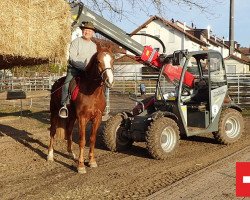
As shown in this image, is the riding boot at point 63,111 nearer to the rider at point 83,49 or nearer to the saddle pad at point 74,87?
the saddle pad at point 74,87

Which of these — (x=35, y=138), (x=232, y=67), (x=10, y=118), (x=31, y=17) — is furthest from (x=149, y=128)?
(x=232, y=67)

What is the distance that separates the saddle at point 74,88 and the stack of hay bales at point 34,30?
1.73ft

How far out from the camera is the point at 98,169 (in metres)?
7.87

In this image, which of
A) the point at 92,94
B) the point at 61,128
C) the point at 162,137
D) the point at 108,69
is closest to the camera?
the point at 108,69

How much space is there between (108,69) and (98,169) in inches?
73.3

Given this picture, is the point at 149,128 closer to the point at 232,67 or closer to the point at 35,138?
the point at 35,138

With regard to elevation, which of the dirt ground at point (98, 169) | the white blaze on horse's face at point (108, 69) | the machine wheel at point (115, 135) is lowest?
the dirt ground at point (98, 169)

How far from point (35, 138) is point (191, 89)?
168 inches

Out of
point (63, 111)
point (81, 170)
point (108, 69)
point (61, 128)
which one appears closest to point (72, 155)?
point (61, 128)

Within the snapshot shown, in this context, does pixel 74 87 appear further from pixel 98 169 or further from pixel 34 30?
pixel 98 169

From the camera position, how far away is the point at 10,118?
16.3 meters

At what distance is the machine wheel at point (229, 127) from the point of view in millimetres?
10289

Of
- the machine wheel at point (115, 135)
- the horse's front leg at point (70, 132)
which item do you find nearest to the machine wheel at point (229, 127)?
the machine wheel at point (115, 135)

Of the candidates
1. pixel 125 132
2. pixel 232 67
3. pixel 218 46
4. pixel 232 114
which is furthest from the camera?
pixel 218 46
